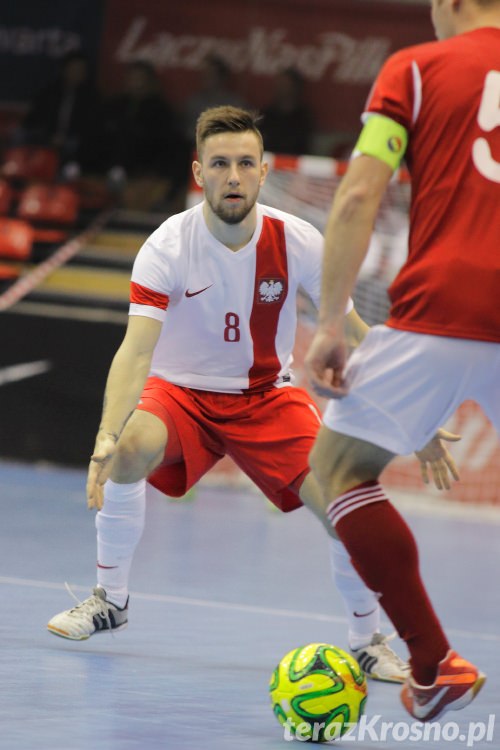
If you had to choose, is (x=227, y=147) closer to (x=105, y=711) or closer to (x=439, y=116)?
(x=439, y=116)

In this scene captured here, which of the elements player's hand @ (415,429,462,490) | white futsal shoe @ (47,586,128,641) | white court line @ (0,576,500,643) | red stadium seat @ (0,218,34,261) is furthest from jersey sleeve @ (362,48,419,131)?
red stadium seat @ (0,218,34,261)

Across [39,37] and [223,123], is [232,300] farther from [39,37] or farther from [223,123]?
[39,37]

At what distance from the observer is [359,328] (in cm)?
428

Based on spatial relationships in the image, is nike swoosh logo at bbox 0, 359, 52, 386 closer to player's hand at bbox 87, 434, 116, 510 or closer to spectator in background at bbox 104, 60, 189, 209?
spectator in background at bbox 104, 60, 189, 209

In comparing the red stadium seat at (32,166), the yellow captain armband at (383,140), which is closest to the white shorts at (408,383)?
the yellow captain armband at (383,140)

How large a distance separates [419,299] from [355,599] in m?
1.56

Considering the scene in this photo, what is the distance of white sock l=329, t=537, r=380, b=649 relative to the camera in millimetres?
4273

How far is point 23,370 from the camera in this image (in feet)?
30.8

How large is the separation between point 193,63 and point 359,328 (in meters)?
10.3

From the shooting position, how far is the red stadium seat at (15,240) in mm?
11406

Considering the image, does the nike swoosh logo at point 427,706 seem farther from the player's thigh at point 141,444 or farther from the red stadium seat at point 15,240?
the red stadium seat at point 15,240

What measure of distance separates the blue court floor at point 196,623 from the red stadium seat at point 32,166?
5.22m

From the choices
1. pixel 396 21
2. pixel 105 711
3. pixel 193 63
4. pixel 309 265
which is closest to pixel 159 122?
pixel 193 63

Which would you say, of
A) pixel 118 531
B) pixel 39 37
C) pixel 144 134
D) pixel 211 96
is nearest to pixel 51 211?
pixel 144 134
